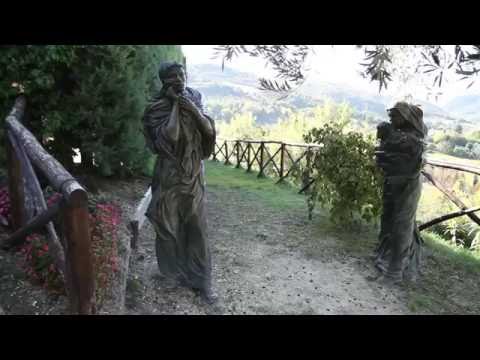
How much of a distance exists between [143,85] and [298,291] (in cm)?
492

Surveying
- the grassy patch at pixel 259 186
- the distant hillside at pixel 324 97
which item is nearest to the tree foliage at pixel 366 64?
the distant hillside at pixel 324 97

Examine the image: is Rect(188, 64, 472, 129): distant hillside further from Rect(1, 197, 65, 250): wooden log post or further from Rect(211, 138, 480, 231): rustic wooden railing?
Rect(1, 197, 65, 250): wooden log post

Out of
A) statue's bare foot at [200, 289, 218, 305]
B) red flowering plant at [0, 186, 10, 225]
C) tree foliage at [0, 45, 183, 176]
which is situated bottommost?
statue's bare foot at [200, 289, 218, 305]

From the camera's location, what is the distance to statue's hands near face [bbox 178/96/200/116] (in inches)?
135

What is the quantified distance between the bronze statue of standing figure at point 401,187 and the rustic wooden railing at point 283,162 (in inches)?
34.1

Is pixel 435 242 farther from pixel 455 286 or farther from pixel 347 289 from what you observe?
pixel 347 289

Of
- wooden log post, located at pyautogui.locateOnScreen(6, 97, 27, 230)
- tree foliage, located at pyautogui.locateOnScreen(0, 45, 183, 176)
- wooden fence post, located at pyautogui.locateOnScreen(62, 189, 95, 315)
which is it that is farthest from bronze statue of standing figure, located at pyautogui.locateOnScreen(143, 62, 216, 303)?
tree foliage, located at pyautogui.locateOnScreen(0, 45, 183, 176)

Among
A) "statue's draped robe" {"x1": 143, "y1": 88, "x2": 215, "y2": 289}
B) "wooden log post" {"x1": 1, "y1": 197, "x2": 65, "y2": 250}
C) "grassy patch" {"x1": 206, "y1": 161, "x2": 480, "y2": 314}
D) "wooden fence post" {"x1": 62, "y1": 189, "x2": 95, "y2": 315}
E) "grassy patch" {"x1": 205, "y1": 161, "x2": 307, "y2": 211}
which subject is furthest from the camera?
"grassy patch" {"x1": 205, "y1": 161, "x2": 307, "y2": 211}

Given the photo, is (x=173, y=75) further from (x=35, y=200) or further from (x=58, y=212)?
(x=35, y=200)

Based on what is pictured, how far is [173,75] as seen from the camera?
341 cm

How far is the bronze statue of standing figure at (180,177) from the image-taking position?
3.45 m

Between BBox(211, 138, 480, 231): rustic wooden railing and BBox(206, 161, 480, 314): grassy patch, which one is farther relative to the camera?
BBox(211, 138, 480, 231): rustic wooden railing

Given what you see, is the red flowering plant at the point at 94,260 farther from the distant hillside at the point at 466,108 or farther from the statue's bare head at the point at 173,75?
the distant hillside at the point at 466,108

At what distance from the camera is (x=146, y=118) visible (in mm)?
3586
